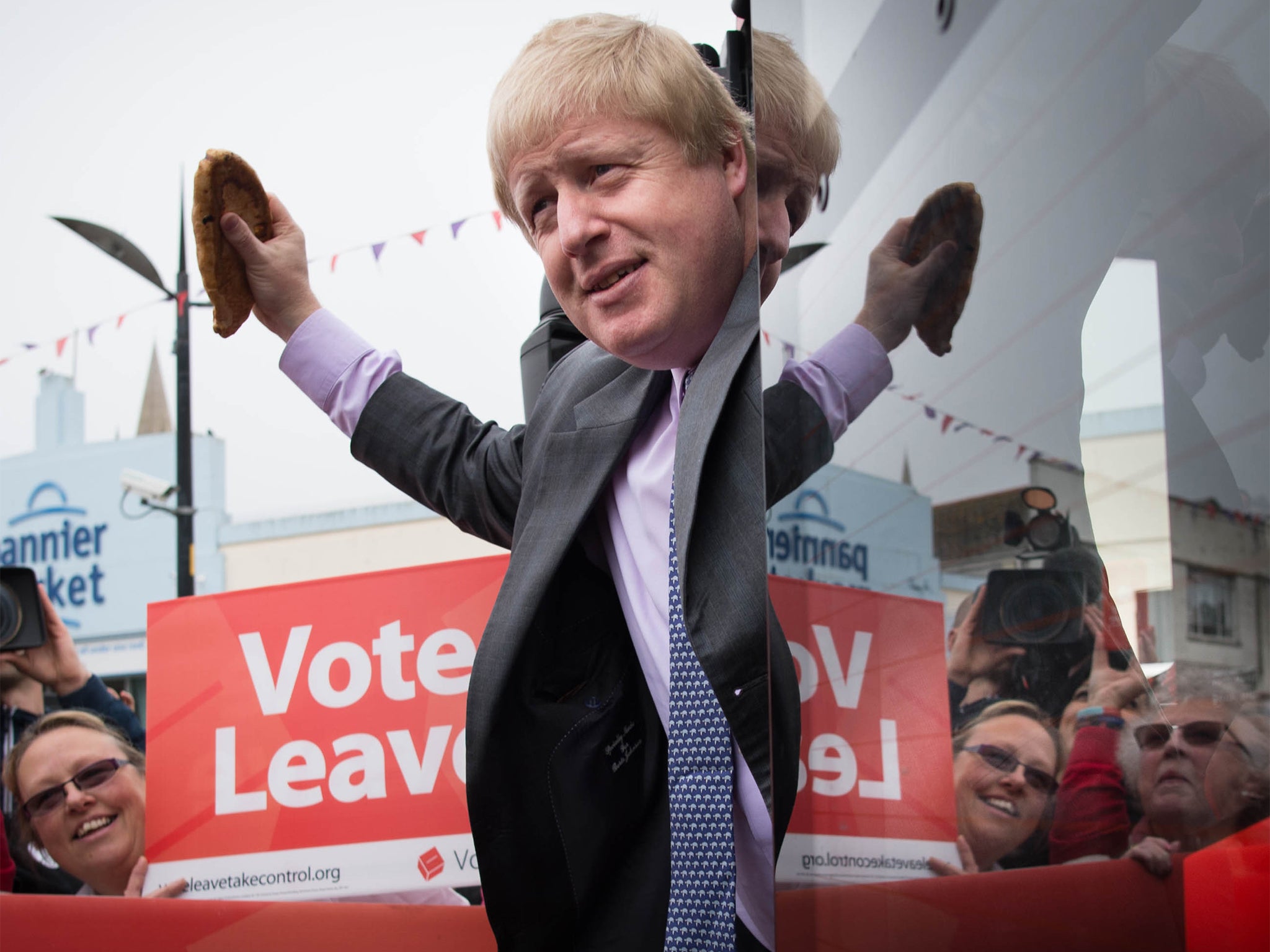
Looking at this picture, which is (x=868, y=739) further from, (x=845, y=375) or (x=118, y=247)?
(x=118, y=247)

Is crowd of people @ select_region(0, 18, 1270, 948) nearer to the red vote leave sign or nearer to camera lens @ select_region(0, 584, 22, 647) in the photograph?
the red vote leave sign

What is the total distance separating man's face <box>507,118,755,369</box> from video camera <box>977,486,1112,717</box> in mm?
569

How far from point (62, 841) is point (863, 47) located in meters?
1.85

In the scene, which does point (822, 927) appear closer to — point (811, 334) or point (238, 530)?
Result: point (811, 334)

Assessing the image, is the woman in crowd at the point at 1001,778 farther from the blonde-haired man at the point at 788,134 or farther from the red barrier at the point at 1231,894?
the blonde-haired man at the point at 788,134

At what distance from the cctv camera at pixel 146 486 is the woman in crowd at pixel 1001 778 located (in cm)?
456

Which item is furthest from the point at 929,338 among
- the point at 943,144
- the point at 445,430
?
the point at 445,430

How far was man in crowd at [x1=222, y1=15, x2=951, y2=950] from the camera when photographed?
0.90m

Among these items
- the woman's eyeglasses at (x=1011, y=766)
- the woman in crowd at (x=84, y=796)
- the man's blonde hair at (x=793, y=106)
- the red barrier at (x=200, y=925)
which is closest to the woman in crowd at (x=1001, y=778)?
the woman's eyeglasses at (x=1011, y=766)

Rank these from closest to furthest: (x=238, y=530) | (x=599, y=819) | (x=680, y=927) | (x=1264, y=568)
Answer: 1. (x=1264, y=568)
2. (x=680, y=927)
3. (x=599, y=819)
4. (x=238, y=530)

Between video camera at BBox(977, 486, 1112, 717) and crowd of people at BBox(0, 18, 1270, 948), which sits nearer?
video camera at BBox(977, 486, 1112, 717)

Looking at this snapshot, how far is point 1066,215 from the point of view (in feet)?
1.52

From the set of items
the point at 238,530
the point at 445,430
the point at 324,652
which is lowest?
the point at 324,652

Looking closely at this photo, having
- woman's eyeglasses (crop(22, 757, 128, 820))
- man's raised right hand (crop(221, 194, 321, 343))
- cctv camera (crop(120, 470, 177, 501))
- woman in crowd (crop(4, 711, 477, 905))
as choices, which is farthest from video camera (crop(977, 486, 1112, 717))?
cctv camera (crop(120, 470, 177, 501))
